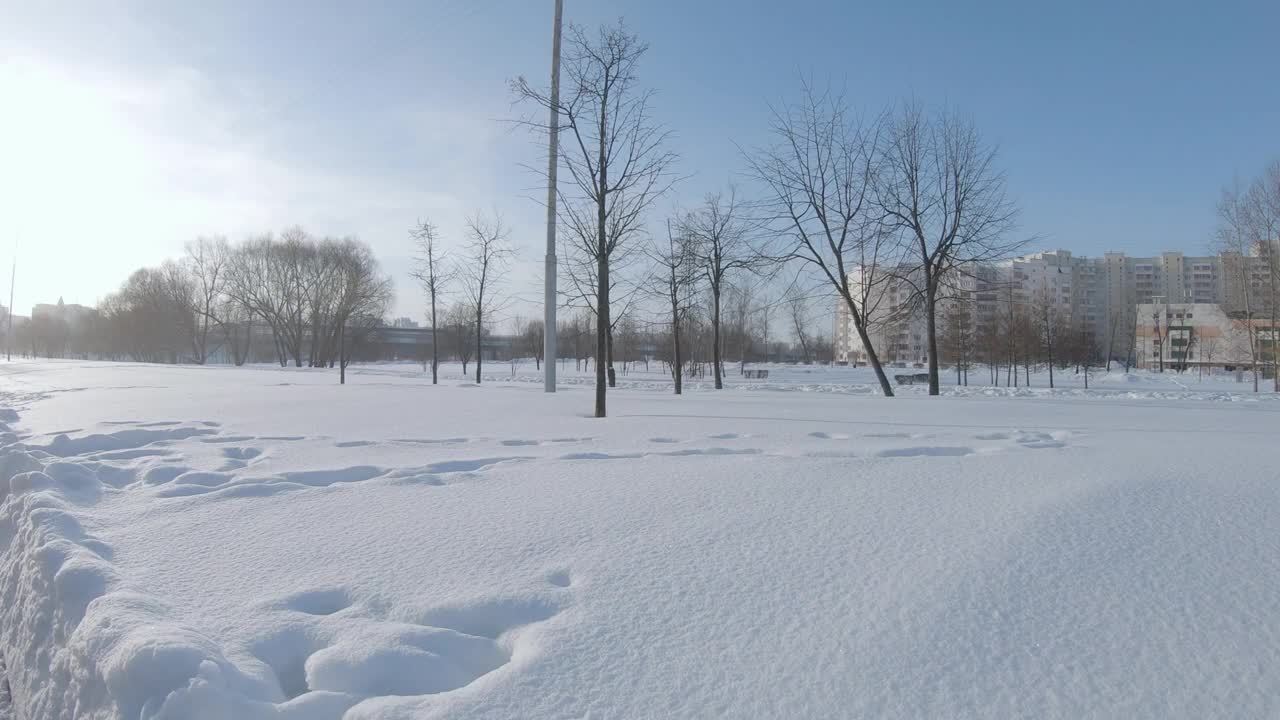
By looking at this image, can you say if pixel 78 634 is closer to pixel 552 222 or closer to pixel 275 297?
pixel 552 222

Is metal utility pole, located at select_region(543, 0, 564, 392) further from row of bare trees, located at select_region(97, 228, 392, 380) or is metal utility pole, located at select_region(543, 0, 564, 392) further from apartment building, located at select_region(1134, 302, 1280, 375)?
apartment building, located at select_region(1134, 302, 1280, 375)

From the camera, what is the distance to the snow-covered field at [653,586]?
1897 mm

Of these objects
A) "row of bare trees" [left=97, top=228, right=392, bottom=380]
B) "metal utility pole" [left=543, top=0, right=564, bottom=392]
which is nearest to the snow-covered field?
"metal utility pole" [left=543, top=0, right=564, bottom=392]

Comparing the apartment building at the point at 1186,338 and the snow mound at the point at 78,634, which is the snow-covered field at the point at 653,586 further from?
the apartment building at the point at 1186,338

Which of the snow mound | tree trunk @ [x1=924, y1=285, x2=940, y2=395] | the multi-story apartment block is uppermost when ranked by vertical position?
the multi-story apartment block

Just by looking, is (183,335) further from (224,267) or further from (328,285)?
(328,285)

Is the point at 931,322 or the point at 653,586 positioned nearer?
the point at 653,586

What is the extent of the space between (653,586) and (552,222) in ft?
39.9

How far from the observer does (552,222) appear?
551 inches

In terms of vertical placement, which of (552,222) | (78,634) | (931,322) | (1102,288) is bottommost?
(78,634)

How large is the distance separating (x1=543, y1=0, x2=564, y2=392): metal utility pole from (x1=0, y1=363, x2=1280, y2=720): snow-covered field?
7984 millimetres

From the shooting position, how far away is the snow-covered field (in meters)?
1.90

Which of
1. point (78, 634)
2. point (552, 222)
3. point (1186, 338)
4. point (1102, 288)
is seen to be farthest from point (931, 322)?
point (1102, 288)

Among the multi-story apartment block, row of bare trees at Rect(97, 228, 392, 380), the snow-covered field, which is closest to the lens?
the snow-covered field
